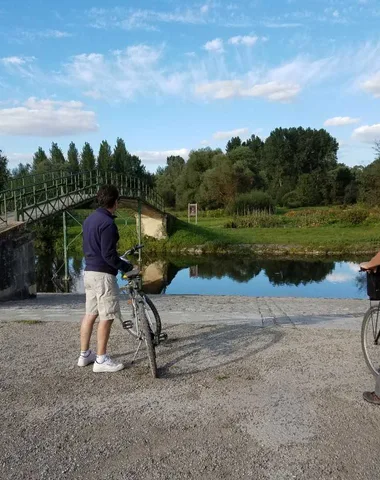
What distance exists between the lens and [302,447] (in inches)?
132

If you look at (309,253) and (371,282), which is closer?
(371,282)

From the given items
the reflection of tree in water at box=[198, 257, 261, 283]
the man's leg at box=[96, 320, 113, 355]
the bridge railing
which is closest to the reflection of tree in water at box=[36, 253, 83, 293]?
the bridge railing

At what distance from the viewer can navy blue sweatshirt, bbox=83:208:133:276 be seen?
15.8ft

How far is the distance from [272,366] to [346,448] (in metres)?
1.73

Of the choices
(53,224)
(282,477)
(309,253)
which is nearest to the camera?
(282,477)

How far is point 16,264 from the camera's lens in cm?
1092

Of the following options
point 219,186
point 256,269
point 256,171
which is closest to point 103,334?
point 256,269

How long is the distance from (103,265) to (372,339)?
2.89 meters

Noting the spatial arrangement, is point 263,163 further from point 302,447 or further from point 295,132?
point 302,447

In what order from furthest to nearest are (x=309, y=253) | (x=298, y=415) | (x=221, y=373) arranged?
(x=309, y=253), (x=221, y=373), (x=298, y=415)

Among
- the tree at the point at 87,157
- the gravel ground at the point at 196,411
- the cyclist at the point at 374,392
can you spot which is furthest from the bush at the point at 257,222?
the tree at the point at 87,157

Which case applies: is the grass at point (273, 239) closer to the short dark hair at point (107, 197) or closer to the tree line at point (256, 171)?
the tree line at point (256, 171)

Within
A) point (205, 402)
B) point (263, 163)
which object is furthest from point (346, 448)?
point (263, 163)

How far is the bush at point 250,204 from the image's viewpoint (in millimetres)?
52812
